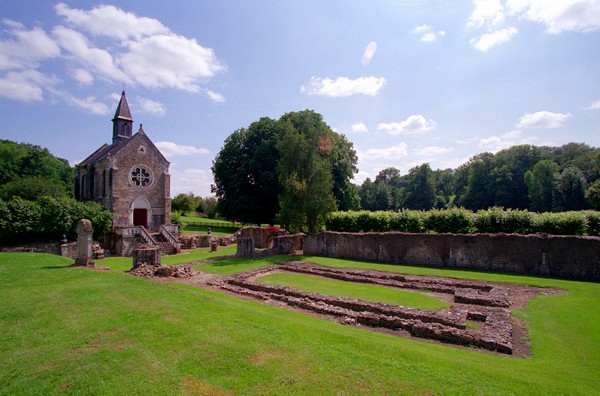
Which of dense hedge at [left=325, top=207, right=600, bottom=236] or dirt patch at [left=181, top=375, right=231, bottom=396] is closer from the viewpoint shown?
dirt patch at [left=181, top=375, right=231, bottom=396]

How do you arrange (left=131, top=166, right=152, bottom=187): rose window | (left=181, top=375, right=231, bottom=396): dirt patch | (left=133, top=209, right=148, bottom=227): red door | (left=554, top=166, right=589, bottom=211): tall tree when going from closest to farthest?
1. (left=181, top=375, right=231, bottom=396): dirt patch
2. (left=131, top=166, right=152, bottom=187): rose window
3. (left=133, top=209, right=148, bottom=227): red door
4. (left=554, top=166, right=589, bottom=211): tall tree

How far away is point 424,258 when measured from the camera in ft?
76.2

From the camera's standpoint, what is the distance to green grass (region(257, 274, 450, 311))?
13.9m

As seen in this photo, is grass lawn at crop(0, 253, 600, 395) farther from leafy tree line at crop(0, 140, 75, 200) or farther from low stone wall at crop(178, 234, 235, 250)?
leafy tree line at crop(0, 140, 75, 200)

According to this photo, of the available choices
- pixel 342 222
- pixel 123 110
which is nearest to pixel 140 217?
pixel 123 110

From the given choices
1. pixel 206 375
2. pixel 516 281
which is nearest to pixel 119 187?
pixel 206 375

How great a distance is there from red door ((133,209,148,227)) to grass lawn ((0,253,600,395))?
21196mm

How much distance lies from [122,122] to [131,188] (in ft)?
28.8

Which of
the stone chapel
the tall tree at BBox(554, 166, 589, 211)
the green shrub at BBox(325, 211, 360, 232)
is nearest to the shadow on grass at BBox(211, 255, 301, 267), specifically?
the green shrub at BBox(325, 211, 360, 232)

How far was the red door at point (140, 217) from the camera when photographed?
31.7 m

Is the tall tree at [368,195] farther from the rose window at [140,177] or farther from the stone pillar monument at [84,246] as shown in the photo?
the stone pillar monument at [84,246]

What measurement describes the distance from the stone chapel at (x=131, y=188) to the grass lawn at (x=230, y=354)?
58.2ft

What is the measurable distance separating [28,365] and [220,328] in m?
3.86

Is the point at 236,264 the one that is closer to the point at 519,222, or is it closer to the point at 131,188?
the point at 131,188
